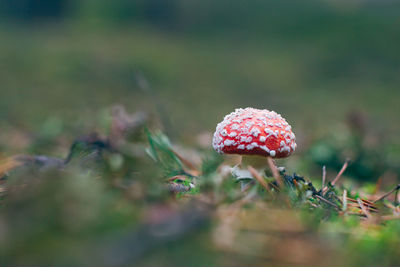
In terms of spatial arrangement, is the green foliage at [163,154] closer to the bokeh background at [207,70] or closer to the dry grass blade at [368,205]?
the bokeh background at [207,70]

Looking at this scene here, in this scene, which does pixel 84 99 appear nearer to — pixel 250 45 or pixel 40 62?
pixel 40 62

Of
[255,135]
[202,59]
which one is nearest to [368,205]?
[255,135]

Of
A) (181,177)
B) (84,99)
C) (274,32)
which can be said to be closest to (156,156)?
(181,177)

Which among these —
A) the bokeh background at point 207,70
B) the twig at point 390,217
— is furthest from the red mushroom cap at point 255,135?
the bokeh background at point 207,70

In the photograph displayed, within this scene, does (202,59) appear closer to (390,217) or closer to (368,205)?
(368,205)

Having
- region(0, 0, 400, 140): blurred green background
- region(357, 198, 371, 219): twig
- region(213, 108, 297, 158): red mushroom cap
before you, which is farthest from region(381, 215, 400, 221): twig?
region(0, 0, 400, 140): blurred green background

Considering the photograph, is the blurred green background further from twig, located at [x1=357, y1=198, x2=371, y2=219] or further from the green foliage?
twig, located at [x1=357, y1=198, x2=371, y2=219]
